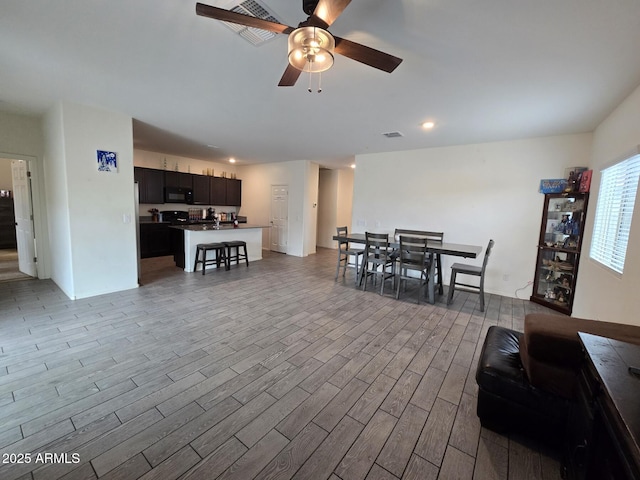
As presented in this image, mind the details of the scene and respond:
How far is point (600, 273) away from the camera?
286 centimetres

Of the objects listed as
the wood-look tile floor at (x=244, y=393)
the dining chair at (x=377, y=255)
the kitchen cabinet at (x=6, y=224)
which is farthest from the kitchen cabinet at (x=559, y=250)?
the kitchen cabinet at (x=6, y=224)

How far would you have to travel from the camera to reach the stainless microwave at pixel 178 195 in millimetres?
6924

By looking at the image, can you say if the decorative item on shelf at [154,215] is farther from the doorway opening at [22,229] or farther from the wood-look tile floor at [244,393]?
the wood-look tile floor at [244,393]

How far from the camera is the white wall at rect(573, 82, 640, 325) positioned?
215 cm

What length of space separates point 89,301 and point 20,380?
6.08 ft

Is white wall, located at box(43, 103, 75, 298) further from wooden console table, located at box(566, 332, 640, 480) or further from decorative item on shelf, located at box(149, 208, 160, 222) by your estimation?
wooden console table, located at box(566, 332, 640, 480)

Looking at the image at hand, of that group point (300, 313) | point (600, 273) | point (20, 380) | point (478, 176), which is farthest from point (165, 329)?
point (478, 176)

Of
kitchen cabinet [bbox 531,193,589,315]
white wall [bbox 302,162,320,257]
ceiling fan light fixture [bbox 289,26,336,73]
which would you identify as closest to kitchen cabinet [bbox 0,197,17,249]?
white wall [bbox 302,162,320,257]

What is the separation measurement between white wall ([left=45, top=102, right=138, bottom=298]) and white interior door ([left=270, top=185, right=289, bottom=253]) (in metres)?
4.08

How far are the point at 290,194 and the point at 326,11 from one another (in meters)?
6.09

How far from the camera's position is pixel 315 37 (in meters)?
1.56

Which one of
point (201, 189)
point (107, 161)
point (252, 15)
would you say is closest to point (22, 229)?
point (107, 161)

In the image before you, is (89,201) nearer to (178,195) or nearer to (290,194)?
(178,195)

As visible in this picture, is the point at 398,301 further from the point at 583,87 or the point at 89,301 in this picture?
the point at 89,301
